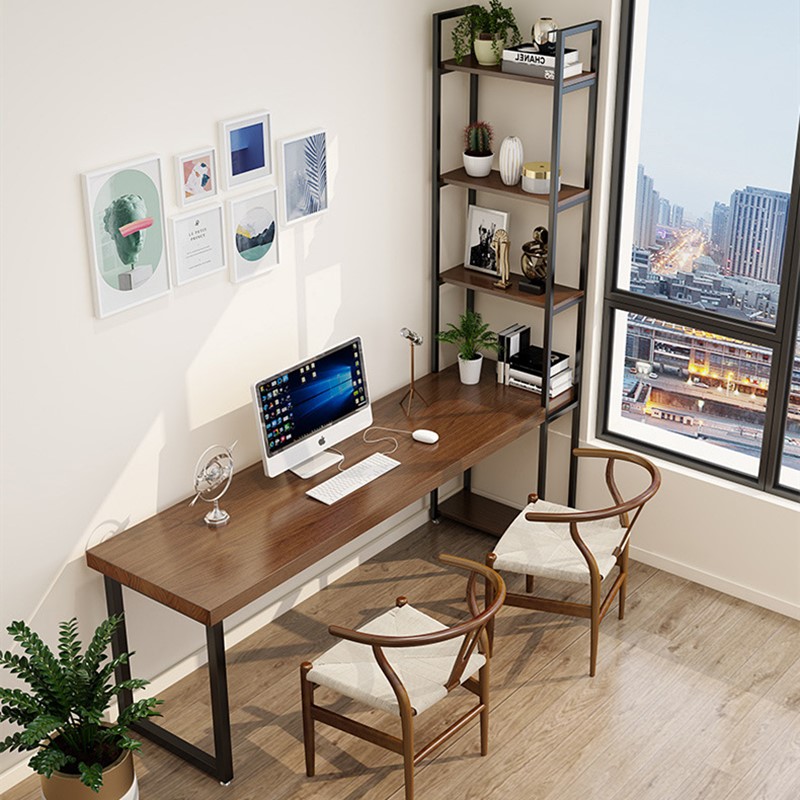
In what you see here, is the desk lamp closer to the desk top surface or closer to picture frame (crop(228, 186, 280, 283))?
the desk top surface

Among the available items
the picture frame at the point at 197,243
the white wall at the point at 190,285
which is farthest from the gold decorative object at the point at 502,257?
the picture frame at the point at 197,243

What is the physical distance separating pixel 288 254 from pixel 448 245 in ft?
3.14

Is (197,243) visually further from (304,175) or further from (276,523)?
(276,523)

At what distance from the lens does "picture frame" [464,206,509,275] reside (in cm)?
477

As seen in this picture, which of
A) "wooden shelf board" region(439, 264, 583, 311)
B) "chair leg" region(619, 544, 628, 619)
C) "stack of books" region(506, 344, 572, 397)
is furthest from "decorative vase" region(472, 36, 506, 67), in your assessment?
"chair leg" region(619, 544, 628, 619)

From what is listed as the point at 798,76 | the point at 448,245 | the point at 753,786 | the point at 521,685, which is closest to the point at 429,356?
the point at 448,245

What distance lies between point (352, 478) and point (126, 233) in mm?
1177

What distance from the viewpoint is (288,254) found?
13.8 feet

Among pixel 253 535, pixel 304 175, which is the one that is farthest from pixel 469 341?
pixel 253 535

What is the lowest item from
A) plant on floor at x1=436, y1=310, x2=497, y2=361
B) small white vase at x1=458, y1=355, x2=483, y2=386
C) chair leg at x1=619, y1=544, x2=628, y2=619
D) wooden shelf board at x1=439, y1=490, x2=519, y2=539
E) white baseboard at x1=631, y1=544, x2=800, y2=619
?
white baseboard at x1=631, y1=544, x2=800, y2=619

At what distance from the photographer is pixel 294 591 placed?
4590 millimetres

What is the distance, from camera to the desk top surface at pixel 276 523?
11.7ft

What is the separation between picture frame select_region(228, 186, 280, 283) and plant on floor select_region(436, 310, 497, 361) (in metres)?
0.96

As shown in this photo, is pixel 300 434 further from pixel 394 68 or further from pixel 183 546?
pixel 394 68
